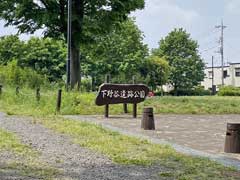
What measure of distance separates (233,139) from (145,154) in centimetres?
176

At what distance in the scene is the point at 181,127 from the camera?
13992mm

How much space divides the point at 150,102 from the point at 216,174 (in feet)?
46.6

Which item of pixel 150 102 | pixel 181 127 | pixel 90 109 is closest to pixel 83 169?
pixel 181 127

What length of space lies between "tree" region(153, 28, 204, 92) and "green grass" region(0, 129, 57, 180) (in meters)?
63.0

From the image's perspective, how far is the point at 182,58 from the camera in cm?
7425

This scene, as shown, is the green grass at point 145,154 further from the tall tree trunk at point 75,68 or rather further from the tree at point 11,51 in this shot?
the tree at point 11,51

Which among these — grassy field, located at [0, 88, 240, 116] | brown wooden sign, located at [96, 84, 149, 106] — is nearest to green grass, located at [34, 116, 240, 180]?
brown wooden sign, located at [96, 84, 149, 106]

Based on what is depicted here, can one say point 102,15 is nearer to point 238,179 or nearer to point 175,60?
point 238,179

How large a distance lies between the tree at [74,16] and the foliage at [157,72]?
116ft

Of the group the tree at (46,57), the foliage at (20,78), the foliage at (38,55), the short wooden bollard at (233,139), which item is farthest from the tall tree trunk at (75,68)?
the foliage at (38,55)

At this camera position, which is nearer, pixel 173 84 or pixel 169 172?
pixel 169 172

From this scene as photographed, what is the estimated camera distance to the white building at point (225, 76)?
9144 centimetres

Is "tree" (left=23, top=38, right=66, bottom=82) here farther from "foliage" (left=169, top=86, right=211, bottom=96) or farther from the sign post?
the sign post

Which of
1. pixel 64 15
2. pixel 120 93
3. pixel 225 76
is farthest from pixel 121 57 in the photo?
pixel 120 93
